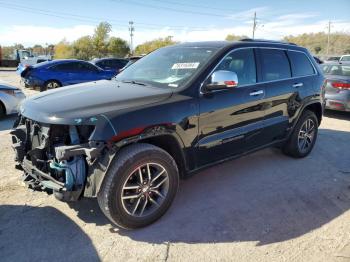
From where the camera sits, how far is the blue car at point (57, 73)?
12914 mm

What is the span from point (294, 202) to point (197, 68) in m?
1.98

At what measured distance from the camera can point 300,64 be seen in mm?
5289

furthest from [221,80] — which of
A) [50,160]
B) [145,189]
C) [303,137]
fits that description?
[303,137]

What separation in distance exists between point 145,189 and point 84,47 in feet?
195

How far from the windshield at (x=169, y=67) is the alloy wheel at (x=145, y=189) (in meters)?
1.01

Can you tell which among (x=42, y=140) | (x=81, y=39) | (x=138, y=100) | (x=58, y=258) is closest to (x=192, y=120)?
(x=138, y=100)

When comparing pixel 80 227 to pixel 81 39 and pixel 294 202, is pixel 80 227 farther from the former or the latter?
pixel 81 39

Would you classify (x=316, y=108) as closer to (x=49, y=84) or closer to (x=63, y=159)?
(x=63, y=159)

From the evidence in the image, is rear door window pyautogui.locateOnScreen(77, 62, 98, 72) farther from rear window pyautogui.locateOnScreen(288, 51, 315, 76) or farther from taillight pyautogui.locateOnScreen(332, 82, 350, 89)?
rear window pyautogui.locateOnScreen(288, 51, 315, 76)

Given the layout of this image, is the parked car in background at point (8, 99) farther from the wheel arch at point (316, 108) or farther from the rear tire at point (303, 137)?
the wheel arch at point (316, 108)

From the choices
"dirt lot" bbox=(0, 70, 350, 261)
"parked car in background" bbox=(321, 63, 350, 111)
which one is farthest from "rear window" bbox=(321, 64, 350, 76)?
"dirt lot" bbox=(0, 70, 350, 261)

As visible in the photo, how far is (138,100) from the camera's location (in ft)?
10.9

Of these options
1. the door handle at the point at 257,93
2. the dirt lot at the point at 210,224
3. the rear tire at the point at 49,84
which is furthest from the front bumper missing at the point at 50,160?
the rear tire at the point at 49,84

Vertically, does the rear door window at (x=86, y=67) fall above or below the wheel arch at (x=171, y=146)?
above
